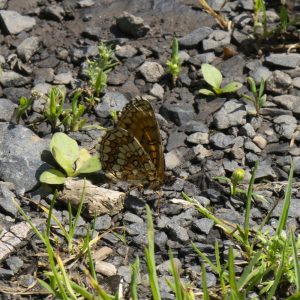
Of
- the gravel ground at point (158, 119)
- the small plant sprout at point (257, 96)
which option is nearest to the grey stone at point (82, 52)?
the gravel ground at point (158, 119)

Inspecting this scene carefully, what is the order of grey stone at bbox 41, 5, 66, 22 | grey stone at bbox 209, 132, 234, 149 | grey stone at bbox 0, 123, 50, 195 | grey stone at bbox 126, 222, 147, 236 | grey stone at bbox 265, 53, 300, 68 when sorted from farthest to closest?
grey stone at bbox 41, 5, 66, 22 < grey stone at bbox 265, 53, 300, 68 < grey stone at bbox 209, 132, 234, 149 < grey stone at bbox 0, 123, 50, 195 < grey stone at bbox 126, 222, 147, 236

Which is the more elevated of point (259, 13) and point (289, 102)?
point (259, 13)

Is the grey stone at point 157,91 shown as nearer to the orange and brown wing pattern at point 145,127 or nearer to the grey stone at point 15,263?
the orange and brown wing pattern at point 145,127

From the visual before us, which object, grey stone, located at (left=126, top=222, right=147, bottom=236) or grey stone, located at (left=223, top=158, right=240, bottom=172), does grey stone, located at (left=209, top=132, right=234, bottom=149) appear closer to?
grey stone, located at (left=223, top=158, right=240, bottom=172)

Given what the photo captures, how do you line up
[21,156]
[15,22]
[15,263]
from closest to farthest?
[15,263] < [21,156] < [15,22]

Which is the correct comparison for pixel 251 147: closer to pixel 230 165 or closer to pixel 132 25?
pixel 230 165

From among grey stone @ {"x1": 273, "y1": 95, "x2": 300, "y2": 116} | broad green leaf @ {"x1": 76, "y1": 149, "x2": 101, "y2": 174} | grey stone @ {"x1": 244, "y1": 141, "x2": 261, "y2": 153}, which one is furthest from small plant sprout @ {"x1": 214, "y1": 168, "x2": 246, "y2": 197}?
grey stone @ {"x1": 273, "y1": 95, "x2": 300, "y2": 116}

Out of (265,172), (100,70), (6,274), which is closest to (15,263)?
(6,274)

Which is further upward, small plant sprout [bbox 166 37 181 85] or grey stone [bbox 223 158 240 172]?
small plant sprout [bbox 166 37 181 85]
